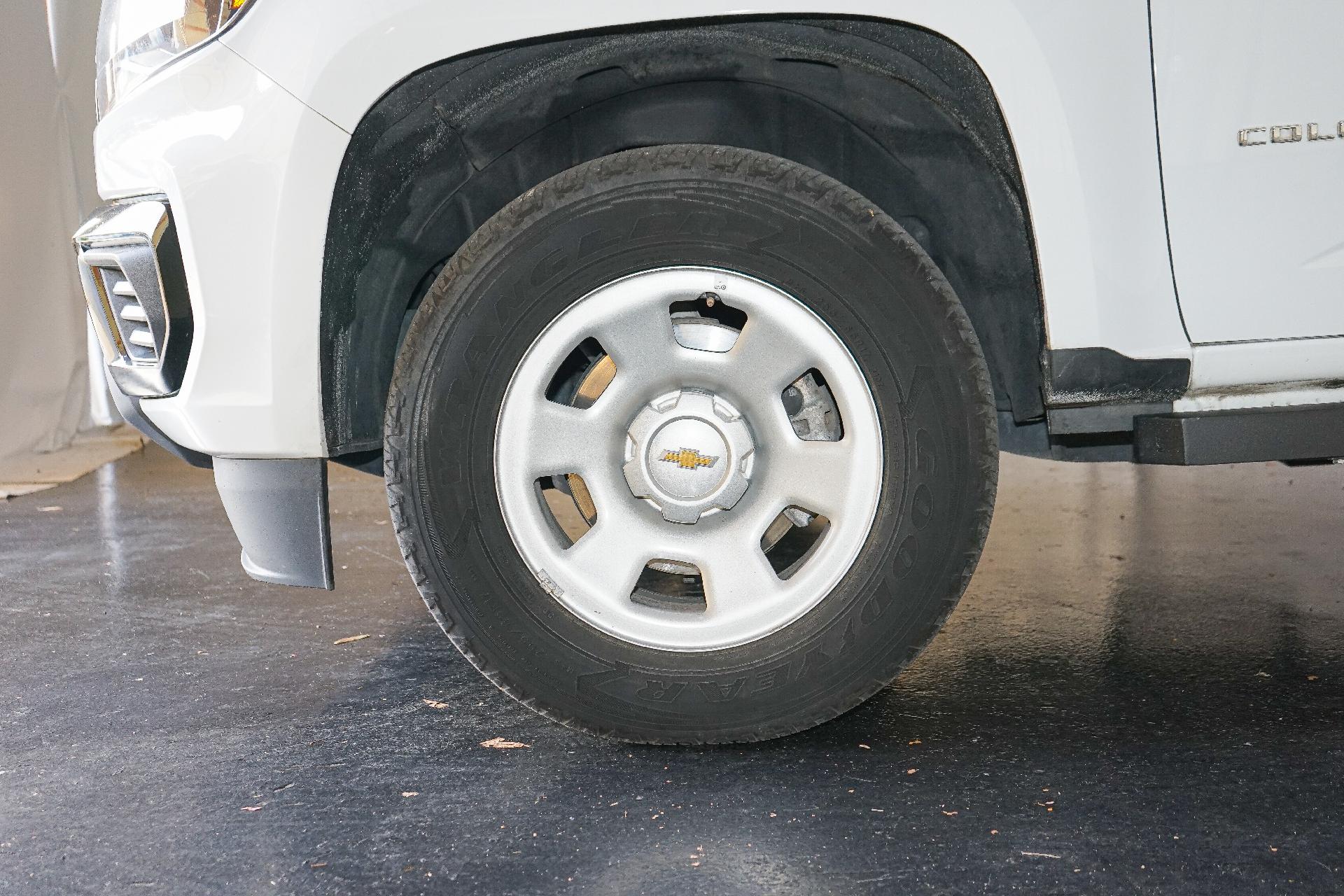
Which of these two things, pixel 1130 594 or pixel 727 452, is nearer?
pixel 727 452

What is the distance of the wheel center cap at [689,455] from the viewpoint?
1.62 meters

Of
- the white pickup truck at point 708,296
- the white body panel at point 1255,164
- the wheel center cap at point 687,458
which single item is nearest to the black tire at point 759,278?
the white pickup truck at point 708,296

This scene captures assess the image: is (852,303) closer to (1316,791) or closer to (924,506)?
(924,506)

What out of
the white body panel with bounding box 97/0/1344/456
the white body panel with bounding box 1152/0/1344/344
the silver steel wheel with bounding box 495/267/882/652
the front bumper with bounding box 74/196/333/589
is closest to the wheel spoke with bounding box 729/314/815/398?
the silver steel wheel with bounding box 495/267/882/652

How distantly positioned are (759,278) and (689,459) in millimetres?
300

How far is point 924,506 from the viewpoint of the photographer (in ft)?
5.10

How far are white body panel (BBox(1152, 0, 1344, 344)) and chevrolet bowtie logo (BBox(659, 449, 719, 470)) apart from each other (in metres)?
0.74

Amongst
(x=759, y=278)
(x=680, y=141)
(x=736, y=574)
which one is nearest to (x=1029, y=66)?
(x=759, y=278)

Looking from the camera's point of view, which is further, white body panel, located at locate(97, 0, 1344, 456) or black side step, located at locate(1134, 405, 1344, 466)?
black side step, located at locate(1134, 405, 1344, 466)

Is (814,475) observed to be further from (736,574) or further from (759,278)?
(759,278)

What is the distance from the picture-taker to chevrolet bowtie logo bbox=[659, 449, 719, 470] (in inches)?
63.7

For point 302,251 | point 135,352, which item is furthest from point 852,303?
point 135,352

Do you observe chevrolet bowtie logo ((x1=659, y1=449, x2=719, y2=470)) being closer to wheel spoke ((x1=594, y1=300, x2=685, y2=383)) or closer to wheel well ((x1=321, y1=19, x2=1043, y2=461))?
wheel spoke ((x1=594, y1=300, x2=685, y2=383))

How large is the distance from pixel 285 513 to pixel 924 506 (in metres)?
1.02
